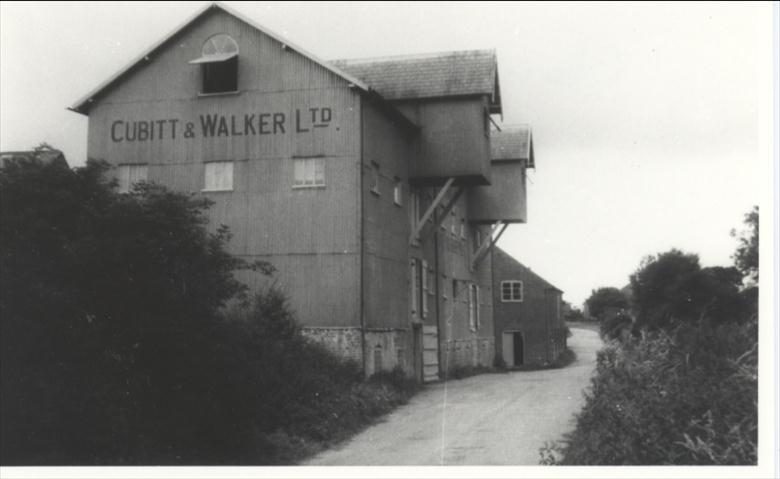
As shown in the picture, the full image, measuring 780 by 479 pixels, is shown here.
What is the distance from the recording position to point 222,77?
80.2 feet

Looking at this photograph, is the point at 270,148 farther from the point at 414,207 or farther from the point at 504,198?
the point at 504,198

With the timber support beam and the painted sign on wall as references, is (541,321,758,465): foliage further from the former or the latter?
the timber support beam

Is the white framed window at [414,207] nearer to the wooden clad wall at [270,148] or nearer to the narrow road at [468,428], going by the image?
the wooden clad wall at [270,148]

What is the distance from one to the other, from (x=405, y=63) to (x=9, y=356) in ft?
65.7

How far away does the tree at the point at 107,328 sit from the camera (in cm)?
1149

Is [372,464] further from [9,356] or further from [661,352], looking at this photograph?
[9,356]

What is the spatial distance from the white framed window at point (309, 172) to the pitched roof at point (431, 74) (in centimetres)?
539

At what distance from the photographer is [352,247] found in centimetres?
2398

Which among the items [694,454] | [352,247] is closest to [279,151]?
[352,247]

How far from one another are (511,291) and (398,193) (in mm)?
23142

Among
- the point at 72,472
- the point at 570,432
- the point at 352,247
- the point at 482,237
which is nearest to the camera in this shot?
the point at 72,472

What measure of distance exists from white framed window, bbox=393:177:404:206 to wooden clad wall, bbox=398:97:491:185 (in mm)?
937

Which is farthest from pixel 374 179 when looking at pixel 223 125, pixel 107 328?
pixel 107 328

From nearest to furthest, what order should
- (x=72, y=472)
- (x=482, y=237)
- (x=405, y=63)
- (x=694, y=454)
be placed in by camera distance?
1. (x=694, y=454)
2. (x=72, y=472)
3. (x=405, y=63)
4. (x=482, y=237)
